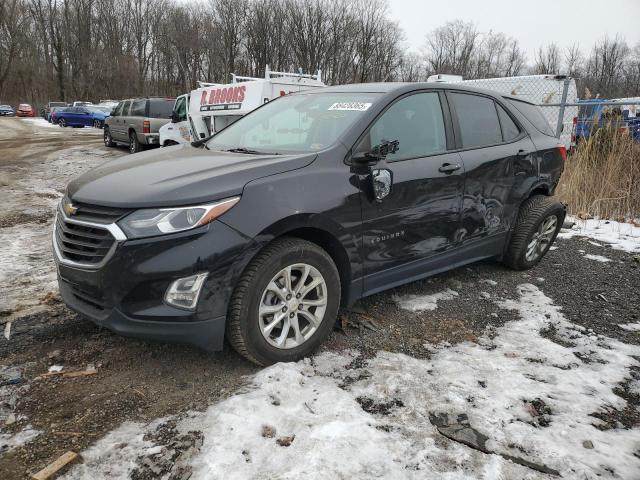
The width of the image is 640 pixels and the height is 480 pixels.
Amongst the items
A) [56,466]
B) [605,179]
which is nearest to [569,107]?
[605,179]

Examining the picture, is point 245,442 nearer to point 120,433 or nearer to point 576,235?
point 120,433

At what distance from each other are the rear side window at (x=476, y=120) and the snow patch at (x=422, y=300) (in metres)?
1.28

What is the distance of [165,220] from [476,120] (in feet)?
9.36

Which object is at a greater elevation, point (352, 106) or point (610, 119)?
point (610, 119)

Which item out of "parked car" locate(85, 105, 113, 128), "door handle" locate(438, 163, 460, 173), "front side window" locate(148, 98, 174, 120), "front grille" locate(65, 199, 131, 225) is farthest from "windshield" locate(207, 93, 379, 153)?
"parked car" locate(85, 105, 113, 128)

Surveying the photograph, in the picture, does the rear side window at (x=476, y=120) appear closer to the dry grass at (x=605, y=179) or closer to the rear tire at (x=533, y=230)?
the rear tire at (x=533, y=230)

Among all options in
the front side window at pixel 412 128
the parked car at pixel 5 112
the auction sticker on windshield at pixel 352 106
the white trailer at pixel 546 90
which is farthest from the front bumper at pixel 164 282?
the parked car at pixel 5 112

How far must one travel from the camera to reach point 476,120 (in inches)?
163

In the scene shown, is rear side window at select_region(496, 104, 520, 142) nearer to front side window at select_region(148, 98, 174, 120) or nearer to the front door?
the front door

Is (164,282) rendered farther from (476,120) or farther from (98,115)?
(98,115)

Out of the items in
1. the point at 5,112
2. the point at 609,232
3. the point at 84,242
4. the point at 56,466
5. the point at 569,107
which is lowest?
the point at 56,466

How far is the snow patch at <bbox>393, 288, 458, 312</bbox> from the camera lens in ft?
12.9

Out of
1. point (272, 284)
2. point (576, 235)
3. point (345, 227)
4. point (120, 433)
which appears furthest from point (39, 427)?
point (576, 235)

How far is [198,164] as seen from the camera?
3.03 metres
